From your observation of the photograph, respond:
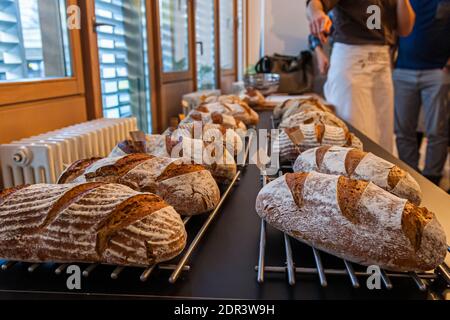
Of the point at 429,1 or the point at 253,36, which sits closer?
the point at 429,1

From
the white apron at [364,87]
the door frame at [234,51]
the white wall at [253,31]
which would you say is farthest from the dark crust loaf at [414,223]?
the white wall at [253,31]

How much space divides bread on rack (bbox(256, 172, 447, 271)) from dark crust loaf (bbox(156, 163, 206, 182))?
0.19 metres

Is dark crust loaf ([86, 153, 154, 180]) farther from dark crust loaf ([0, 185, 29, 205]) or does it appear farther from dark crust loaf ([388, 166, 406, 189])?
dark crust loaf ([388, 166, 406, 189])

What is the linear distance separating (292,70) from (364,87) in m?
1.64

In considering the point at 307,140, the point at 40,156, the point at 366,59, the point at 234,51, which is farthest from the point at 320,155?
the point at 234,51

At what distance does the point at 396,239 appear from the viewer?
544mm

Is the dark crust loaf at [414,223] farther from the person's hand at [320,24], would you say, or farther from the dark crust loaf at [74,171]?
the person's hand at [320,24]

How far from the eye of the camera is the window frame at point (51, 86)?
109 cm

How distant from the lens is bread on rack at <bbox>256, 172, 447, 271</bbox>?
0.54 meters

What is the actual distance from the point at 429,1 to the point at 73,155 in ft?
9.22

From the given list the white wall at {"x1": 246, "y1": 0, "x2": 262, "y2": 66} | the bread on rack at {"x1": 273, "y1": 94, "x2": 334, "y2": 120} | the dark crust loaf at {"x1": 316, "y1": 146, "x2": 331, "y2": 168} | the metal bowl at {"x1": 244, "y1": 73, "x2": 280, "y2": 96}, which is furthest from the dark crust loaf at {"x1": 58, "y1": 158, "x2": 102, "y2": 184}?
the white wall at {"x1": 246, "y1": 0, "x2": 262, "y2": 66}

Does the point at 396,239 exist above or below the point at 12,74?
below
